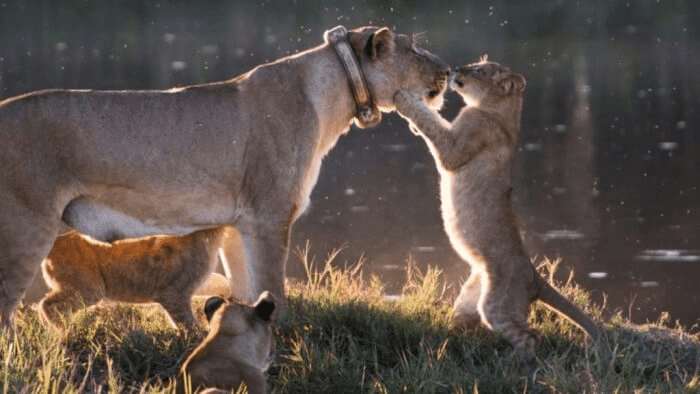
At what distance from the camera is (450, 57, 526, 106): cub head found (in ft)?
29.1

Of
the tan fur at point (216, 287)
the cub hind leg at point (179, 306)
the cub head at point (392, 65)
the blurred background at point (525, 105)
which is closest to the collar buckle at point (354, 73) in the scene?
the cub head at point (392, 65)

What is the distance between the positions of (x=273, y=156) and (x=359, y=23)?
2902 centimetres

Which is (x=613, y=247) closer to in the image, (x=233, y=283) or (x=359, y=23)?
(x=233, y=283)

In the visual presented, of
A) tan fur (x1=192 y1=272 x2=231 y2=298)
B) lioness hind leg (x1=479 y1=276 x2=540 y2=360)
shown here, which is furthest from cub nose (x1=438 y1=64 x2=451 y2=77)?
tan fur (x1=192 y1=272 x2=231 y2=298)

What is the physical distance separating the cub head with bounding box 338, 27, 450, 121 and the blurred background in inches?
61.4

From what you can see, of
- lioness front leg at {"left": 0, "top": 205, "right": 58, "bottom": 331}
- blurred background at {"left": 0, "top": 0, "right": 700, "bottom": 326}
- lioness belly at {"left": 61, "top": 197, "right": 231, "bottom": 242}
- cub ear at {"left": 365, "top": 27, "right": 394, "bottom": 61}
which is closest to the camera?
lioness front leg at {"left": 0, "top": 205, "right": 58, "bottom": 331}

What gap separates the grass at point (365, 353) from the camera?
6.86 metres

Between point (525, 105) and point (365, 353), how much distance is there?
22.3 meters

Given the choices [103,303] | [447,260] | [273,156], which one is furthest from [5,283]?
[447,260]

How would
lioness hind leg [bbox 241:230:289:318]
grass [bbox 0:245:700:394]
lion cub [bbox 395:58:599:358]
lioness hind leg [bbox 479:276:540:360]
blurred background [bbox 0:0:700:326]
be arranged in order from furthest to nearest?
blurred background [bbox 0:0:700:326], lion cub [bbox 395:58:599:358], lioness hind leg [bbox 479:276:540:360], lioness hind leg [bbox 241:230:289:318], grass [bbox 0:245:700:394]

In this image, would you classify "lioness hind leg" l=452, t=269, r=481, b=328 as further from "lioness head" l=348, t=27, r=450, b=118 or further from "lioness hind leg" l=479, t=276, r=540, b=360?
"lioness head" l=348, t=27, r=450, b=118

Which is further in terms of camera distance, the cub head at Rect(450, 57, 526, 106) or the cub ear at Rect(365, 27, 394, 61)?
the cub head at Rect(450, 57, 526, 106)

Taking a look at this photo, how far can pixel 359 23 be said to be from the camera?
120 feet

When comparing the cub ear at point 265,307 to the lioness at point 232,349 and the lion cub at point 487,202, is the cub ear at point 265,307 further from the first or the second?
the lion cub at point 487,202
